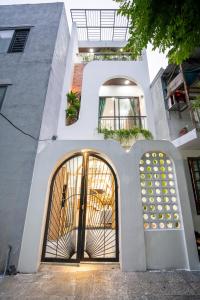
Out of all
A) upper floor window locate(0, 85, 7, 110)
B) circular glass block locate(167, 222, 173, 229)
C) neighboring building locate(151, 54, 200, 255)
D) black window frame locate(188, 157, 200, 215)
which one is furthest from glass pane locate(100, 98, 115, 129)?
circular glass block locate(167, 222, 173, 229)

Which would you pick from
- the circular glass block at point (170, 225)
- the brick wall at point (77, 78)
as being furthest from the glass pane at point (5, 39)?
the circular glass block at point (170, 225)

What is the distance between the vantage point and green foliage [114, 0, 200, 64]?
2338 mm

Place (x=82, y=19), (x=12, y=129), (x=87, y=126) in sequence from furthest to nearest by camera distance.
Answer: (x=82, y=19) → (x=87, y=126) → (x=12, y=129)

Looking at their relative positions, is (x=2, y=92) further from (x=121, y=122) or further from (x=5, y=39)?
(x=121, y=122)

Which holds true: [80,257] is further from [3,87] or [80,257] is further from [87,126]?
[3,87]

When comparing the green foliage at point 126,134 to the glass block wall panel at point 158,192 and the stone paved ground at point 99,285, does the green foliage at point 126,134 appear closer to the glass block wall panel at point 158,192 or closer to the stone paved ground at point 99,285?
the glass block wall panel at point 158,192

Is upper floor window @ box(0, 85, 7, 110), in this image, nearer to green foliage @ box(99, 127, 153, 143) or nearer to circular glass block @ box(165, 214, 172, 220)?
green foliage @ box(99, 127, 153, 143)

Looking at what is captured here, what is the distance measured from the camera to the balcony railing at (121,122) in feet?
23.8

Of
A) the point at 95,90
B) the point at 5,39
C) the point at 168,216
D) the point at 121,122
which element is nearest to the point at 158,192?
the point at 168,216

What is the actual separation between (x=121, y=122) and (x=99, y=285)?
6.02 m

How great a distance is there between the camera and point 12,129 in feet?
14.3

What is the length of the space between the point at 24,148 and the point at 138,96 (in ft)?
20.8

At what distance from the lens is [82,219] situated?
396 centimetres

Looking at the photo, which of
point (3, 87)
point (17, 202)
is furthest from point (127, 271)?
point (3, 87)
